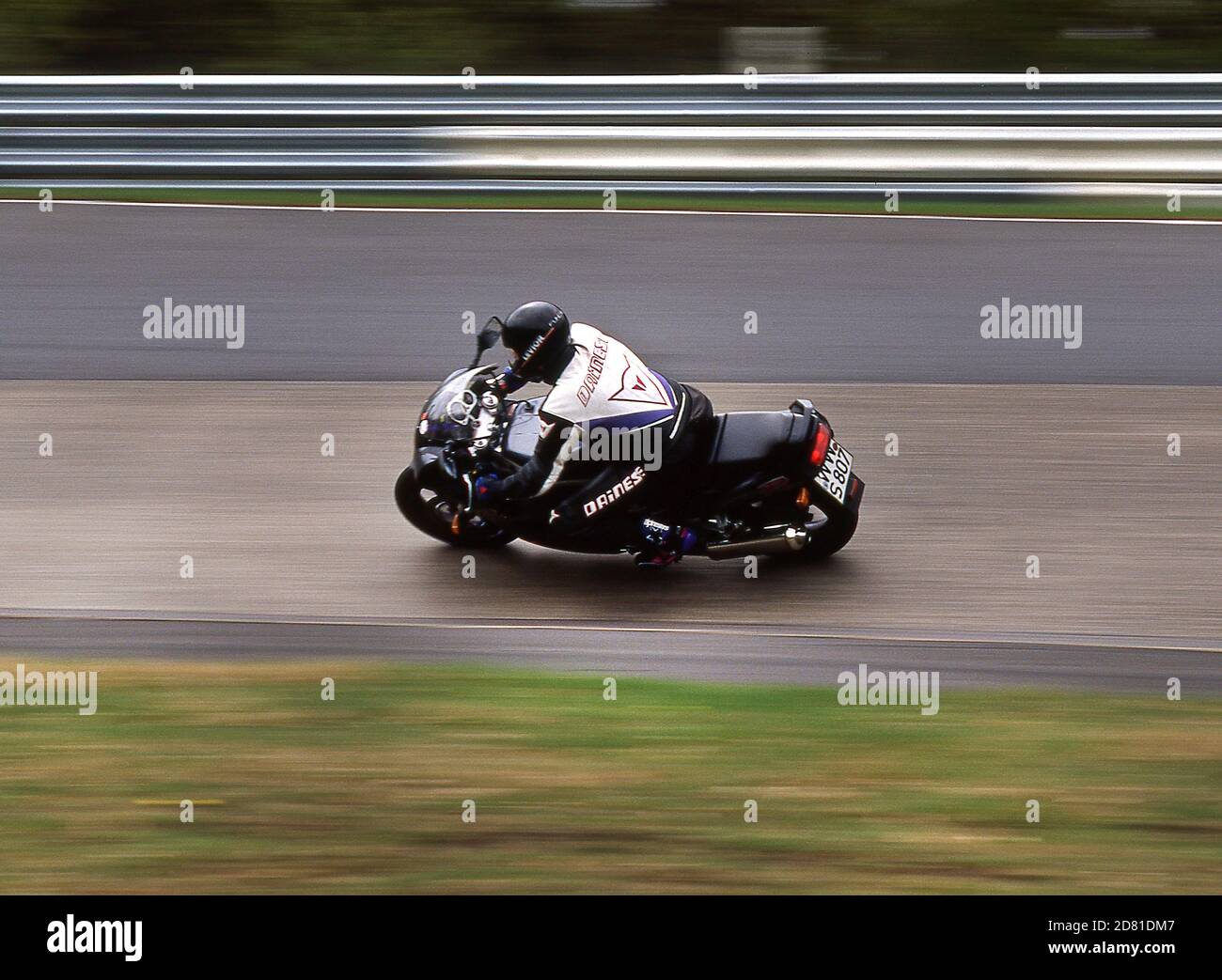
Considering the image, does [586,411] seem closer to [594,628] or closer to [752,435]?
[752,435]

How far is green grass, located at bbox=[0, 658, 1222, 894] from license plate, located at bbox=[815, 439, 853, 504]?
1360 millimetres

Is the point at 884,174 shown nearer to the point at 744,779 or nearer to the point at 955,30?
the point at 955,30

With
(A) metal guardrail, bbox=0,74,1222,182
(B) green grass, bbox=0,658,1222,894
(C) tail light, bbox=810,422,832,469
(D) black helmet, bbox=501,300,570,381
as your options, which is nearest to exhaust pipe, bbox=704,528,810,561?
(C) tail light, bbox=810,422,832,469

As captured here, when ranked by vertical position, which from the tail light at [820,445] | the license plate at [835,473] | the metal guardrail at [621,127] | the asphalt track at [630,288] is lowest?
the license plate at [835,473]

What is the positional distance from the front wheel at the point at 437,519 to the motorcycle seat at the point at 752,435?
4.30 feet

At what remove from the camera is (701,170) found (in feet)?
45.4

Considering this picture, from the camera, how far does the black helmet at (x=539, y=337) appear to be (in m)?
7.87

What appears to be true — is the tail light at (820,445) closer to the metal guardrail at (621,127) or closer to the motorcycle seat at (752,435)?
Result: the motorcycle seat at (752,435)

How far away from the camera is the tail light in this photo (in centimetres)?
816

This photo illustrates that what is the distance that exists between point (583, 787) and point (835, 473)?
260 centimetres

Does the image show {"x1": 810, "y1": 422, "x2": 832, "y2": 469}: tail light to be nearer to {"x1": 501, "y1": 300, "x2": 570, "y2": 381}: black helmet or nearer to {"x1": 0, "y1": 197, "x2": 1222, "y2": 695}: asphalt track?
{"x1": 0, "y1": 197, "x2": 1222, "y2": 695}: asphalt track

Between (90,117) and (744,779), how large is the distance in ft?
32.5

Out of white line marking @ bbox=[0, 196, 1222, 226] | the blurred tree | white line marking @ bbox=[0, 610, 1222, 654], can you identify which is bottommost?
white line marking @ bbox=[0, 610, 1222, 654]

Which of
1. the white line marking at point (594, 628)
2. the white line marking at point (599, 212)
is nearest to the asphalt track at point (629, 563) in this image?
the white line marking at point (594, 628)
